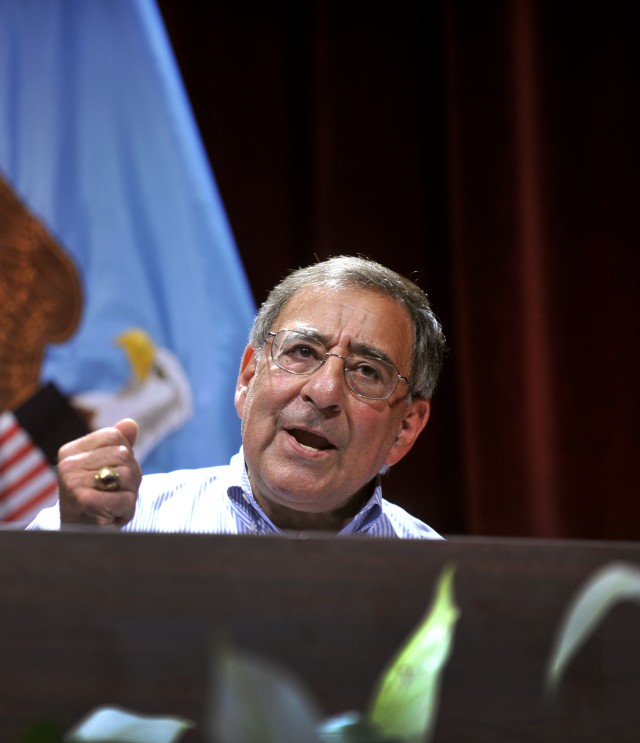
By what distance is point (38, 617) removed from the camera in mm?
549

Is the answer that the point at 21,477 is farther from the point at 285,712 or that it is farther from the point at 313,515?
the point at 285,712

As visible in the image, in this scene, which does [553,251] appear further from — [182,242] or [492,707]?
[492,707]

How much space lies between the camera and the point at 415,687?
1.26 ft

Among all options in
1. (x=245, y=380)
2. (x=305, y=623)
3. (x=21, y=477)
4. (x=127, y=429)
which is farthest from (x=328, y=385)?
(x=305, y=623)

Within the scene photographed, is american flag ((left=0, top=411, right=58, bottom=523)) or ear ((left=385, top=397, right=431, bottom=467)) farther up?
ear ((left=385, top=397, right=431, bottom=467))

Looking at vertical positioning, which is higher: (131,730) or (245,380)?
(131,730)

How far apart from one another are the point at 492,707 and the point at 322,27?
225 cm

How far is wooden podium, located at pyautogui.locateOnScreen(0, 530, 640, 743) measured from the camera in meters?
0.54

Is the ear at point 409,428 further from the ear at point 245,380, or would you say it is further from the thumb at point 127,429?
the thumb at point 127,429

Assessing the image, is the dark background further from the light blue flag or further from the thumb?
the thumb

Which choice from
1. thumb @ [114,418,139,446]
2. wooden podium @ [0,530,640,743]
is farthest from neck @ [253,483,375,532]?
wooden podium @ [0,530,640,743]

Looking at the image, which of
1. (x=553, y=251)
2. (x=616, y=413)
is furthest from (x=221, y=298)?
(x=616, y=413)

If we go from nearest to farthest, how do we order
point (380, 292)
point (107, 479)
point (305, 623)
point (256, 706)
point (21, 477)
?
1. point (256, 706)
2. point (305, 623)
3. point (107, 479)
4. point (380, 292)
5. point (21, 477)

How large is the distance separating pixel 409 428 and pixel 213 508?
1.34 ft
